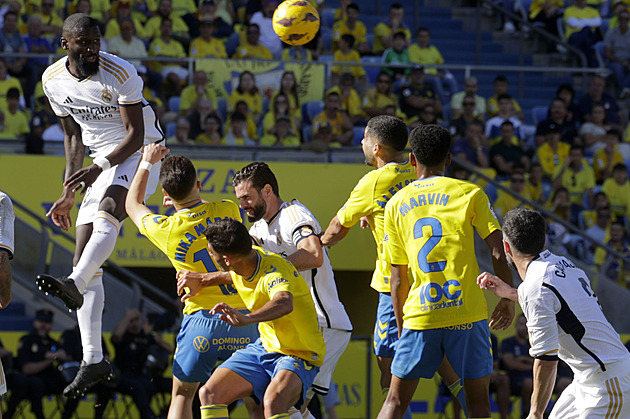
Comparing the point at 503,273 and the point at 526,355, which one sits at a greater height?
the point at 503,273

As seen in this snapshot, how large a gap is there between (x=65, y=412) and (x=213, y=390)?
575cm

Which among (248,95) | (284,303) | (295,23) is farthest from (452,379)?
(248,95)

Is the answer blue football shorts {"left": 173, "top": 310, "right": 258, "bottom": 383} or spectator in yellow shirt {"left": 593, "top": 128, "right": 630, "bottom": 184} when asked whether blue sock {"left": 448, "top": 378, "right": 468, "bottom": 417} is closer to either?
blue football shorts {"left": 173, "top": 310, "right": 258, "bottom": 383}

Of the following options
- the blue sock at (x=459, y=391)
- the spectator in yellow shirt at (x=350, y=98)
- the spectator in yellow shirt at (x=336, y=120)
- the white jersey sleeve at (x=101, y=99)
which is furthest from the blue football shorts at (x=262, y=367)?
the spectator in yellow shirt at (x=350, y=98)

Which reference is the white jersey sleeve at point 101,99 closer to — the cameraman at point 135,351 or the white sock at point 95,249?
the white sock at point 95,249

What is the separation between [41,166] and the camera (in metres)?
13.0

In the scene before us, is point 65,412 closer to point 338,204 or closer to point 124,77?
point 338,204

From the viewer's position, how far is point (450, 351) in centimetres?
630

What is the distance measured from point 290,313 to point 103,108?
242cm

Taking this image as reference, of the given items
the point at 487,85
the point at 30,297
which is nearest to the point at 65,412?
the point at 30,297

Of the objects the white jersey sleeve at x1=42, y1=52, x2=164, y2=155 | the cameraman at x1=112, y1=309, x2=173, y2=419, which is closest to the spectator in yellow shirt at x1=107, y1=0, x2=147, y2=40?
the cameraman at x1=112, y1=309, x2=173, y2=419

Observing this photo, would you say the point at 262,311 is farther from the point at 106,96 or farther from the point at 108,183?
the point at 106,96

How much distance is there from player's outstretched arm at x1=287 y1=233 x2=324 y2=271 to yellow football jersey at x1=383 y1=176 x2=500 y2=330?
0.76 m

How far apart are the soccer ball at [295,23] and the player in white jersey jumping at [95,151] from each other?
2.28m
